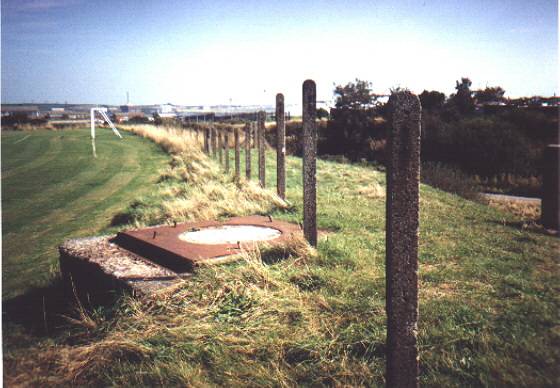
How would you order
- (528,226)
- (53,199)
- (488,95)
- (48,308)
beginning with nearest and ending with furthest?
(48,308) → (528,226) → (53,199) → (488,95)

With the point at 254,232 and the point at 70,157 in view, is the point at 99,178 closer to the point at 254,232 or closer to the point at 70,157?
the point at 70,157

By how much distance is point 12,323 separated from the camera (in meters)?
3.77

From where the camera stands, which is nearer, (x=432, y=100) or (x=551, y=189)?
(x=551, y=189)

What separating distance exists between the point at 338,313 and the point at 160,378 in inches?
48.3

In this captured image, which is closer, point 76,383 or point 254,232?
point 76,383

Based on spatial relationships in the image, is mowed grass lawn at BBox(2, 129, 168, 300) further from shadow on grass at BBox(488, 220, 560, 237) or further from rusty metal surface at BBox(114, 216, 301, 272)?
shadow on grass at BBox(488, 220, 560, 237)

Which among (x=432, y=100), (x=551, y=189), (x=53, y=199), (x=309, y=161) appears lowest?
(x=53, y=199)

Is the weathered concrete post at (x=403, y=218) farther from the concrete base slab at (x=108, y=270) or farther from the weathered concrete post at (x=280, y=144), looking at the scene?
the weathered concrete post at (x=280, y=144)

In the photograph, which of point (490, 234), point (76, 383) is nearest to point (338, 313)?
point (76, 383)

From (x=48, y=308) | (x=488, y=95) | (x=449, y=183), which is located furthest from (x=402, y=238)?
(x=488, y=95)

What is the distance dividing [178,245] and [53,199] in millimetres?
6451

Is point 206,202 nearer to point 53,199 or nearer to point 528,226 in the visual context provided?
point 53,199

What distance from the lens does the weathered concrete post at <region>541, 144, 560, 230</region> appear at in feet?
21.5

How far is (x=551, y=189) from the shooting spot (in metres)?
6.70
